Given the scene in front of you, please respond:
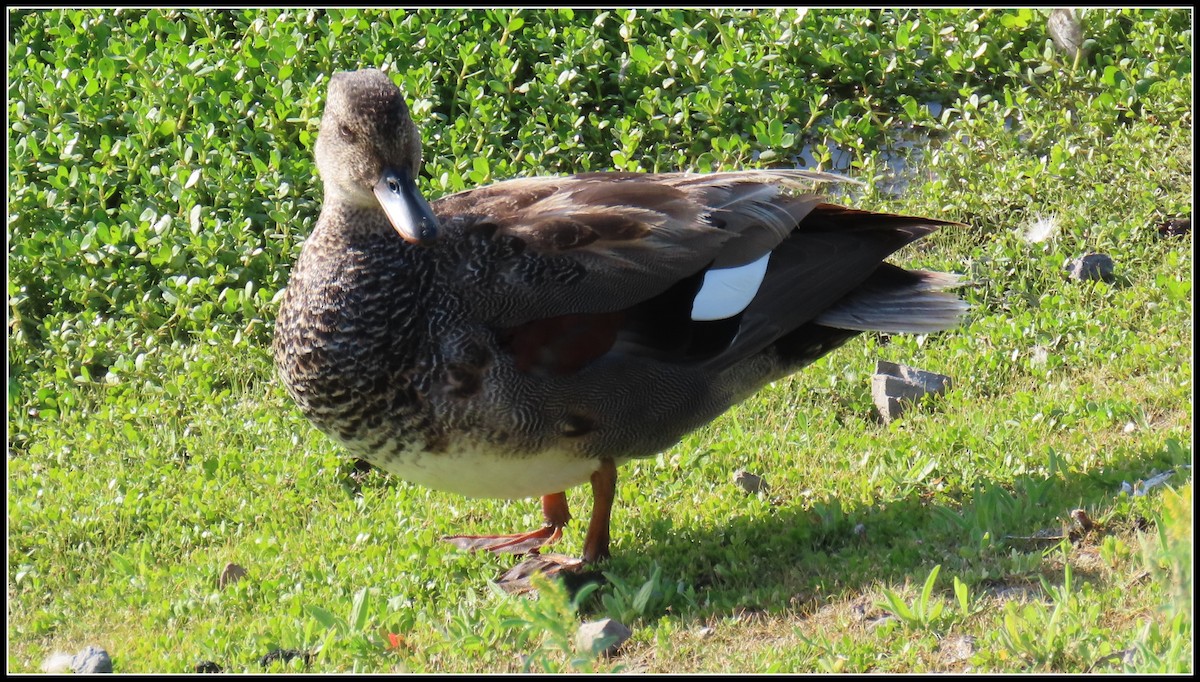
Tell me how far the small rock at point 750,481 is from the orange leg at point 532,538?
0.57 meters

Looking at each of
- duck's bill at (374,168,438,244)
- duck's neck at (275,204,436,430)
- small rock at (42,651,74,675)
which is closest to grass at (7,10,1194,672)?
small rock at (42,651,74,675)

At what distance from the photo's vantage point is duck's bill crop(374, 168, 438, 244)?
3.75 meters

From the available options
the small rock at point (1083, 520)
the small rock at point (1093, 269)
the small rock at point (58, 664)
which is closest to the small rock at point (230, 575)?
the small rock at point (58, 664)

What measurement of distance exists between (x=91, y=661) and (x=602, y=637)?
1322 mm

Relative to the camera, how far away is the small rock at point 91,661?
142 inches

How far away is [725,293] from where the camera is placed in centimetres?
416

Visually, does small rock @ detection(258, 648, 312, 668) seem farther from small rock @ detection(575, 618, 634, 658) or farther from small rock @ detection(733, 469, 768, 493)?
small rock @ detection(733, 469, 768, 493)

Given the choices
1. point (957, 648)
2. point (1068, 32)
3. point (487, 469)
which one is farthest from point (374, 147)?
point (1068, 32)

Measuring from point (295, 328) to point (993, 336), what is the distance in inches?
103

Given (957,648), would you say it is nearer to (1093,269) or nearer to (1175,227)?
(1093,269)

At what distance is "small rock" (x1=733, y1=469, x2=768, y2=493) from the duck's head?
1.40 metres

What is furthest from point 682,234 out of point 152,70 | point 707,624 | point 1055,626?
point 152,70

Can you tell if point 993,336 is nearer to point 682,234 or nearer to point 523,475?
point 682,234

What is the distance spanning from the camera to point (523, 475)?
3.95m
